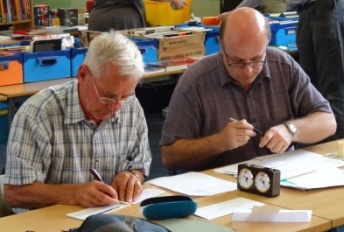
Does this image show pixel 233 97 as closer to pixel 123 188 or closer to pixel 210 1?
pixel 123 188

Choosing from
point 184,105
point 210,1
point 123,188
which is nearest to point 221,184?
point 123,188

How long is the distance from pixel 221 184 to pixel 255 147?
519 millimetres

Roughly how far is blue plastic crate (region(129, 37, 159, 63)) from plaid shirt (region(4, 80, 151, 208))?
7.80 ft

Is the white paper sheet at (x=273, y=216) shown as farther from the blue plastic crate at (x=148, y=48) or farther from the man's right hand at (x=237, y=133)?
the blue plastic crate at (x=148, y=48)

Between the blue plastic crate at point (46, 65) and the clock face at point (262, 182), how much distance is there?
8.19ft

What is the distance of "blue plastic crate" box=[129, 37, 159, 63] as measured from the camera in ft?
17.2

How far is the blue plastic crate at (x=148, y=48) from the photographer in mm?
5250

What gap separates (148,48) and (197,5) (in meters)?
3.54

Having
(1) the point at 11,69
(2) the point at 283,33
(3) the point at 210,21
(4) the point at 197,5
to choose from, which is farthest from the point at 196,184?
(4) the point at 197,5

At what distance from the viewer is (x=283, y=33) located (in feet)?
19.6

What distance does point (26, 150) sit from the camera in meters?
2.58

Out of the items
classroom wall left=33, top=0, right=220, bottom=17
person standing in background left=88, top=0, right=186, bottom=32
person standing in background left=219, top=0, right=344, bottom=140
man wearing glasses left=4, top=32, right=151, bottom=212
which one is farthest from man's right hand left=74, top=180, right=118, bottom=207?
classroom wall left=33, top=0, right=220, bottom=17

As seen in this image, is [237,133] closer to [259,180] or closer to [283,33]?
[259,180]

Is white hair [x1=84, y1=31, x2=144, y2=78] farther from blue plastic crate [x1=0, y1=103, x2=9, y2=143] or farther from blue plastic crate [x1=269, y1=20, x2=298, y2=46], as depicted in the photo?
blue plastic crate [x1=269, y1=20, x2=298, y2=46]
